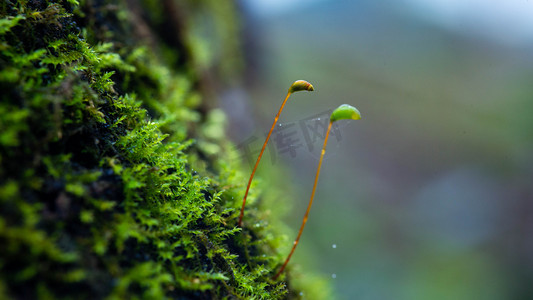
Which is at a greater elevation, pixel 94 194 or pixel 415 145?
pixel 415 145

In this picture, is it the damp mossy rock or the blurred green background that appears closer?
the damp mossy rock

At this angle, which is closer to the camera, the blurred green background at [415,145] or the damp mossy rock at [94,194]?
the damp mossy rock at [94,194]

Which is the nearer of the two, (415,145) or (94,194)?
(94,194)

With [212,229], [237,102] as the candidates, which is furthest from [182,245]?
[237,102]
